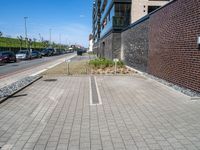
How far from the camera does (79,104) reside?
8.25 m

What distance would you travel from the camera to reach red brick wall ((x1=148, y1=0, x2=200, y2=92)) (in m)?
9.54

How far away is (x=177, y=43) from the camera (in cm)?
1138

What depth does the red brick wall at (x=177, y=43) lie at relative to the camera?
9539 mm

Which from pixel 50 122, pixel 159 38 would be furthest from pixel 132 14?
pixel 50 122

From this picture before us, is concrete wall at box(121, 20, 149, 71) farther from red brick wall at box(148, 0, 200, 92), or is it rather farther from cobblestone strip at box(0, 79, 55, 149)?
cobblestone strip at box(0, 79, 55, 149)

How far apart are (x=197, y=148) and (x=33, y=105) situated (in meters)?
5.64

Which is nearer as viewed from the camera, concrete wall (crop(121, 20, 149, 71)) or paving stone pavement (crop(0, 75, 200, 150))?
paving stone pavement (crop(0, 75, 200, 150))

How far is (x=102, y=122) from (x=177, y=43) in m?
7.00

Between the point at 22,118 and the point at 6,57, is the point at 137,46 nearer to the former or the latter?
the point at 22,118

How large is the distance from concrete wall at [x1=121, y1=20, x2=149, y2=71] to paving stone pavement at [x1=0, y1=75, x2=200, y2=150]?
8650mm

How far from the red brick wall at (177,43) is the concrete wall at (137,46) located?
86.2 inches

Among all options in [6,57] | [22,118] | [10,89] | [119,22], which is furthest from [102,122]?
[6,57]

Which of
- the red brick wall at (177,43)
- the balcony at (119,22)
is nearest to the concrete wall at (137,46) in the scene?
the red brick wall at (177,43)

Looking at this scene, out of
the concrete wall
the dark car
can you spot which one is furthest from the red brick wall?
the dark car
